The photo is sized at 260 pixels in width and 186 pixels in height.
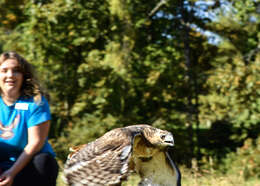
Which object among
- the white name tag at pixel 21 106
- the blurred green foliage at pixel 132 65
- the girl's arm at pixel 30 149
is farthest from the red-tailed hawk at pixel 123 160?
the blurred green foliage at pixel 132 65

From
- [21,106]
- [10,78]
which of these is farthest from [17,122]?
[10,78]

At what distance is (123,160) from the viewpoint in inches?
97.3

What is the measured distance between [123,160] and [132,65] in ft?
20.4

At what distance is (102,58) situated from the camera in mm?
8461

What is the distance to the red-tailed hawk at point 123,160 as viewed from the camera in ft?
8.15

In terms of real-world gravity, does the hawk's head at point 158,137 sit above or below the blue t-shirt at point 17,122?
below

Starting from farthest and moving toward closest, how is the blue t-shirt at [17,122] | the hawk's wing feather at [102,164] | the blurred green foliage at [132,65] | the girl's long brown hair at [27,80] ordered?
the blurred green foliage at [132,65] → the girl's long brown hair at [27,80] → the blue t-shirt at [17,122] → the hawk's wing feather at [102,164]

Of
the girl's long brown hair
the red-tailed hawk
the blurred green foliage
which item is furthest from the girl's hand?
the blurred green foliage

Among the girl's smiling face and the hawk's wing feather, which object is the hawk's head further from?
the girl's smiling face

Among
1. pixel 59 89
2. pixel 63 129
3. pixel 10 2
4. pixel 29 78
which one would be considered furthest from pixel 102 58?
pixel 29 78

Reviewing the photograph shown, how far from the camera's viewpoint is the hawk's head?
118 inches

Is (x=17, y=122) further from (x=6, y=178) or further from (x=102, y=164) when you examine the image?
(x=102, y=164)

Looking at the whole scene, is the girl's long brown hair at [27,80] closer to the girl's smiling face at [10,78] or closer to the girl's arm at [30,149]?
the girl's smiling face at [10,78]

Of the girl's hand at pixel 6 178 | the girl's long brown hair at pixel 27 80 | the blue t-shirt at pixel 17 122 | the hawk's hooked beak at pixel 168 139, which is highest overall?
the girl's long brown hair at pixel 27 80
